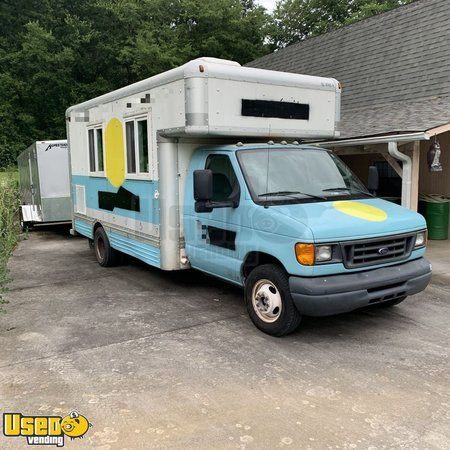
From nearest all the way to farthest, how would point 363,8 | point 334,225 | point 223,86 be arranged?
point 334,225
point 223,86
point 363,8

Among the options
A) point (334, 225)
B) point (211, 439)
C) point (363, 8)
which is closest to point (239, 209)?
point (334, 225)

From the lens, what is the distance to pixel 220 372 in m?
4.29

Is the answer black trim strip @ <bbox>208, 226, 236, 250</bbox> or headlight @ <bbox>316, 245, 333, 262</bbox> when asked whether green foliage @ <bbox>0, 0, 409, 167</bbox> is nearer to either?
black trim strip @ <bbox>208, 226, 236, 250</bbox>

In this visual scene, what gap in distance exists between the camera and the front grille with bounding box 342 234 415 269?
4.72 m

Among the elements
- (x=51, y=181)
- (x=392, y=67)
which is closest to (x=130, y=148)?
(x=51, y=181)

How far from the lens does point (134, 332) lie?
532cm

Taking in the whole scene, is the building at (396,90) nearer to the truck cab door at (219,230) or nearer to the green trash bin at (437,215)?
the green trash bin at (437,215)

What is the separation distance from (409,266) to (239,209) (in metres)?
1.94

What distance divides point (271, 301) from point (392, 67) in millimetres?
10146

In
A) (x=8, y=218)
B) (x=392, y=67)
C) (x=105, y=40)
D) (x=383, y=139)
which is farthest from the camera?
(x=105, y=40)

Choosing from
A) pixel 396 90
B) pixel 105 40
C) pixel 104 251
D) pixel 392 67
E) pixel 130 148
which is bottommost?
pixel 104 251

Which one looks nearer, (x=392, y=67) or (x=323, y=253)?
(x=323, y=253)

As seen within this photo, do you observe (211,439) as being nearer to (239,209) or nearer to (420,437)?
(420,437)

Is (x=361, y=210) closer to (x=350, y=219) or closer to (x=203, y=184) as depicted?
(x=350, y=219)
